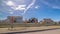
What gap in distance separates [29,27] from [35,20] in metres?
0.46

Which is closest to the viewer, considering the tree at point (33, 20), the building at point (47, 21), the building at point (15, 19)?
the building at point (15, 19)

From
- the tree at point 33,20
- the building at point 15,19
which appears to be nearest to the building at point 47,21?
the tree at point 33,20

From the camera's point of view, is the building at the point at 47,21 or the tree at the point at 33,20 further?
the building at the point at 47,21

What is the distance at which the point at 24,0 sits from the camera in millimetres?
5586

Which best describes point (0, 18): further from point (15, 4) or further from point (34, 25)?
point (34, 25)

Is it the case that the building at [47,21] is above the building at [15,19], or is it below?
below

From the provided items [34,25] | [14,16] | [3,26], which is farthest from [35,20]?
[3,26]

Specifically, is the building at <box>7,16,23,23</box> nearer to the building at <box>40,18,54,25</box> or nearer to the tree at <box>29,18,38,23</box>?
the tree at <box>29,18,38,23</box>

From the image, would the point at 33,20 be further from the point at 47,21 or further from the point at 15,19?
the point at 15,19

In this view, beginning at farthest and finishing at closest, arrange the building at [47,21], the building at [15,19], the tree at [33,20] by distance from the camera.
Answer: the building at [47,21], the tree at [33,20], the building at [15,19]

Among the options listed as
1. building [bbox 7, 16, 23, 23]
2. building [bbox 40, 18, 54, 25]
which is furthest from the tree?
building [bbox 7, 16, 23, 23]

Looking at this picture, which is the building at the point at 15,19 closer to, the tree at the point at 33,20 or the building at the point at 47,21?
the tree at the point at 33,20

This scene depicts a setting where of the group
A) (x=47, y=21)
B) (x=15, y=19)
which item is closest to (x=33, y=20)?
(x=47, y=21)

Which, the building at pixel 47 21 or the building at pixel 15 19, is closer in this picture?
the building at pixel 15 19
